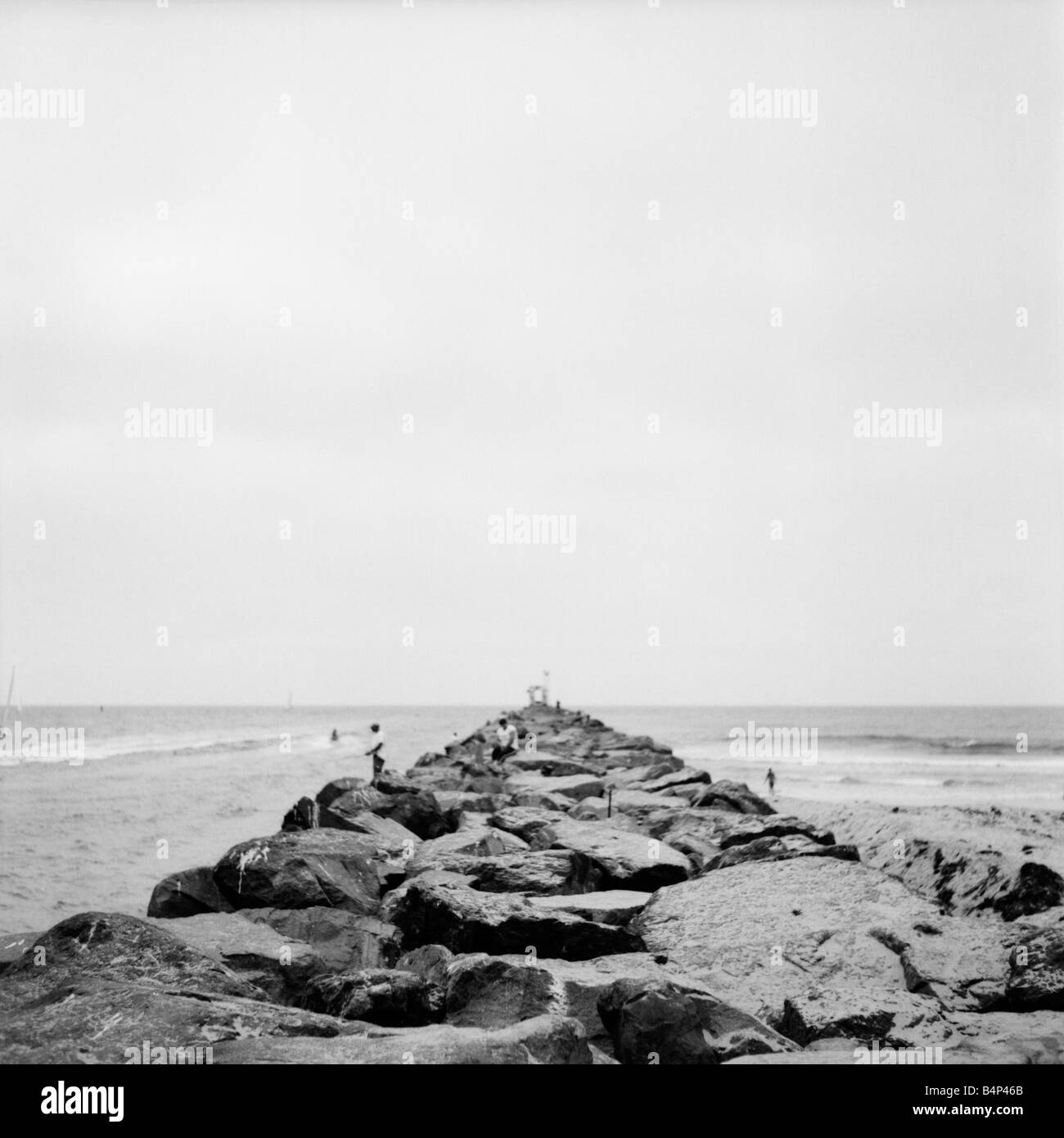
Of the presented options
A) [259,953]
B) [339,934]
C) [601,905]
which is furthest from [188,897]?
[601,905]

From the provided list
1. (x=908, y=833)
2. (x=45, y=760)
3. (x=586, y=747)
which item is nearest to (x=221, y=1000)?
(x=908, y=833)

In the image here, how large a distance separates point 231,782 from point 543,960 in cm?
2070

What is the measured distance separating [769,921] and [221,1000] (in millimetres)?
3507

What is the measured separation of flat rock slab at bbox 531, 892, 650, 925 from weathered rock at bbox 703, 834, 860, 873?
0.99 meters

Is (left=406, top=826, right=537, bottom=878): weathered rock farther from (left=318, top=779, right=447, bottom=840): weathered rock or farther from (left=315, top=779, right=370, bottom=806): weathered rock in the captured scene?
(left=315, top=779, right=370, bottom=806): weathered rock

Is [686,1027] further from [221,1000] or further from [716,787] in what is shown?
[716,787]

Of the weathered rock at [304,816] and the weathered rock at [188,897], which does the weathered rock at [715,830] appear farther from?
the weathered rock at [188,897]

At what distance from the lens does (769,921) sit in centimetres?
612

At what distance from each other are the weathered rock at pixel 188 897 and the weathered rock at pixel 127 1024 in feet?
7.61

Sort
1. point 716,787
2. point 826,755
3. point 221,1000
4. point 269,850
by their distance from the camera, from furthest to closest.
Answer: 1. point 826,755
2. point 716,787
3. point 269,850
4. point 221,1000

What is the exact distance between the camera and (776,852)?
24.2 feet

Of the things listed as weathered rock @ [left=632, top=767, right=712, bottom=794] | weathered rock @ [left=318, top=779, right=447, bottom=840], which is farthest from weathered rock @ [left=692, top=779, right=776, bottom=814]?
weathered rock @ [left=318, top=779, right=447, bottom=840]

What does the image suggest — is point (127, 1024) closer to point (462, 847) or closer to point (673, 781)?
point (462, 847)

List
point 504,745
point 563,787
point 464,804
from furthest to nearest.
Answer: point 504,745, point 563,787, point 464,804
